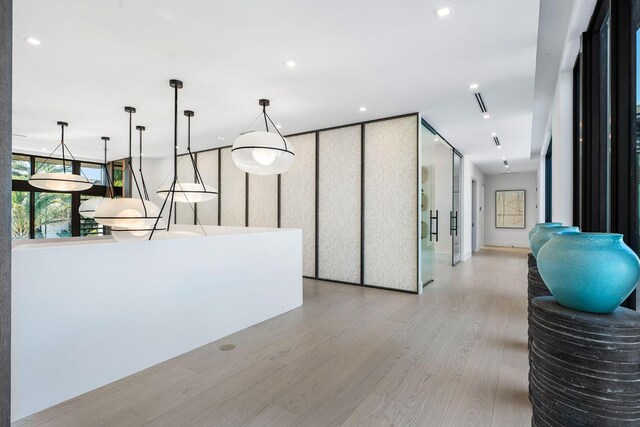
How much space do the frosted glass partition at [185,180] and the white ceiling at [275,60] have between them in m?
2.56

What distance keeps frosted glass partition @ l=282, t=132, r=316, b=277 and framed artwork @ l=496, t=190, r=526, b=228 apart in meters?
9.00

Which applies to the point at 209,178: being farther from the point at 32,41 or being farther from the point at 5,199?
the point at 5,199

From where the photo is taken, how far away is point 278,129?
18.8ft

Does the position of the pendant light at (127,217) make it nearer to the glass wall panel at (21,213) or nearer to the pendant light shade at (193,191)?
the pendant light shade at (193,191)

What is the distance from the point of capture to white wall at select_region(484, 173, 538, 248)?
1127 centimetres

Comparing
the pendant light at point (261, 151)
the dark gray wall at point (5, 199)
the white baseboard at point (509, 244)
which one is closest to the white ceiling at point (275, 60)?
the pendant light at point (261, 151)

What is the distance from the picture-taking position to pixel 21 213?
748 centimetres

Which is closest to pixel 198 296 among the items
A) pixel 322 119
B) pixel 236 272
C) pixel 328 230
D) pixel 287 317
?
pixel 236 272

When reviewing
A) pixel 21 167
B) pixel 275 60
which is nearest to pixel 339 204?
→ pixel 275 60

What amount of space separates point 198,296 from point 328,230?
298cm

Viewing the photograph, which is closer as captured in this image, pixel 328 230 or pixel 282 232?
pixel 282 232

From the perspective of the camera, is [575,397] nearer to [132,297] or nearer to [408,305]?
[132,297]

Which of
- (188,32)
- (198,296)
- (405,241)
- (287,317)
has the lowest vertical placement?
(287,317)

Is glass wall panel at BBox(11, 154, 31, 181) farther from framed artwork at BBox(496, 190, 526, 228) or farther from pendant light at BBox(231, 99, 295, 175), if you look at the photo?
framed artwork at BBox(496, 190, 526, 228)
